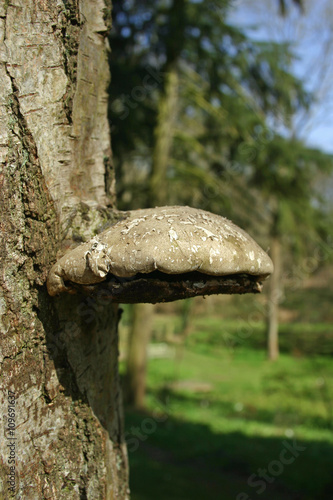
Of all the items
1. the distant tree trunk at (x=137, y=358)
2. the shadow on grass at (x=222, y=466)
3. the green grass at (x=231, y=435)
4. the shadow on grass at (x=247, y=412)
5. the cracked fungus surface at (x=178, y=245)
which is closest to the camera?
the cracked fungus surface at (x=178, y=245)

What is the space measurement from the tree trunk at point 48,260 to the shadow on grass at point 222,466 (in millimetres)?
3328

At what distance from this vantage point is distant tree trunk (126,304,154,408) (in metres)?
9.06

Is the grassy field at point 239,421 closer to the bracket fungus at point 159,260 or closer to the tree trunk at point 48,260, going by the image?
the tree trunk at point 48,260

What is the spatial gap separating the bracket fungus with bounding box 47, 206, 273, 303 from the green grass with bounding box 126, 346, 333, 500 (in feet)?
12.1

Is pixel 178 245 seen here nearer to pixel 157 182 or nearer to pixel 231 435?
pixel 231 435

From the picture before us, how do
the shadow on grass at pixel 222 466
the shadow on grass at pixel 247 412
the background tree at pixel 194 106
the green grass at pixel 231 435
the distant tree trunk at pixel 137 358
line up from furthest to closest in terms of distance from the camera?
1. the distant tree trunk at pixel 137 358
2. the shadow on grass at pixel 247 412
3. the background tree at pixel 194 106
4. the green grass at pixel 231 435
5. the shadow on grass at pixel 222 466

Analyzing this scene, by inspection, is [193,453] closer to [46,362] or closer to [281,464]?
[281,464]

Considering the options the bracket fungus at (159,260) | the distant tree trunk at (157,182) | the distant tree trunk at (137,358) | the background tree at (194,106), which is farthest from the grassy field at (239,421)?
the bracket fungus at (159,260)

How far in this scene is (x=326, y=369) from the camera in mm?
12656

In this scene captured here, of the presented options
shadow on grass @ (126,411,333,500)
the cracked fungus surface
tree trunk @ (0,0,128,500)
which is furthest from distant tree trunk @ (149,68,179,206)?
the cracked fungus surface

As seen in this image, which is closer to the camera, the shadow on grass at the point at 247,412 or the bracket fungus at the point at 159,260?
the bracket fungus at the point at 159,260

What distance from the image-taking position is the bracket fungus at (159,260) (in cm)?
143

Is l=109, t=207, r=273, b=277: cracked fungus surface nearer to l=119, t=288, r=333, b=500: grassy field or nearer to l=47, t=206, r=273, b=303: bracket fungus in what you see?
l=47, t=206, r=273, b=303: bracket fungus

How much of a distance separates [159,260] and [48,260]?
418 millimetres
